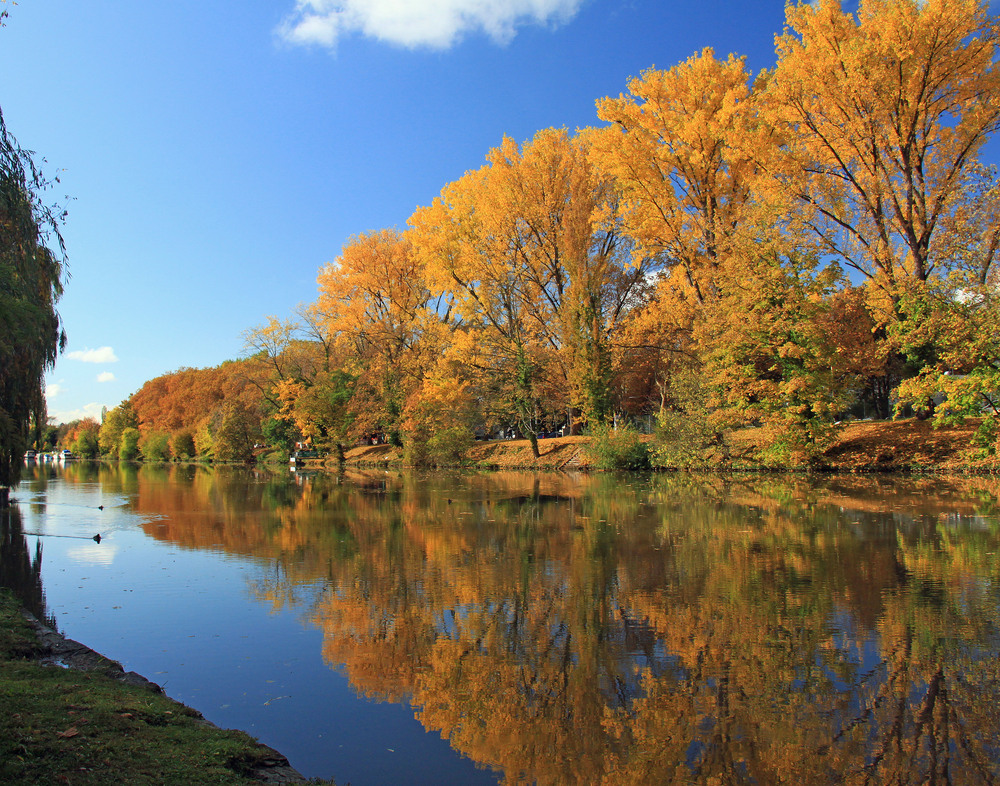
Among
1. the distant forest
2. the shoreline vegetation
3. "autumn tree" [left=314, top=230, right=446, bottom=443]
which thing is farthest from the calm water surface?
"autumn tree" [left=314, top=230, right=446, bottom=443]

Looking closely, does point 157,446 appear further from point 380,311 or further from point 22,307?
point 22,307

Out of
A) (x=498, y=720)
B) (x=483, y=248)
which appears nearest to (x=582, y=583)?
(x=498, y=720)

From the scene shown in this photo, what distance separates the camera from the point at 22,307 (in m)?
6.64

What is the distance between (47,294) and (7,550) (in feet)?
18.1

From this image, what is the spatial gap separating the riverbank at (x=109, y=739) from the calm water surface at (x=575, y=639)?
1.55 feet

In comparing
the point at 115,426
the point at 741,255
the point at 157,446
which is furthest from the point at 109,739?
the point at 115,426

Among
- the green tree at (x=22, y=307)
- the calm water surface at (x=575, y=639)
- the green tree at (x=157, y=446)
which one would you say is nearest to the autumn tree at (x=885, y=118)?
the calm water surface at (x=575, y=639)

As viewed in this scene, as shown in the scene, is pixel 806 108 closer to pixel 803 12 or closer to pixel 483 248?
pixel 803 12

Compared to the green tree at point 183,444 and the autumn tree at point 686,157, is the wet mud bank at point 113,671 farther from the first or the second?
the green tree at point 183,444

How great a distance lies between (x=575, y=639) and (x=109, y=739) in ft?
12.4

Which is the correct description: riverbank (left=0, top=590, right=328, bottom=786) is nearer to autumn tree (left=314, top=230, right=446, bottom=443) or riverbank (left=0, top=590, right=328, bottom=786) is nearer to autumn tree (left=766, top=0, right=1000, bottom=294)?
autumn tree (left=766, top=0, right=1000, bottom=294)

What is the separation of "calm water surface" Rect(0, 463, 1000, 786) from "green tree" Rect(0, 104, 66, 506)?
8.18 feet

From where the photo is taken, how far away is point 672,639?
591 cm

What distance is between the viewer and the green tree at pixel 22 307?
24.1 ft
